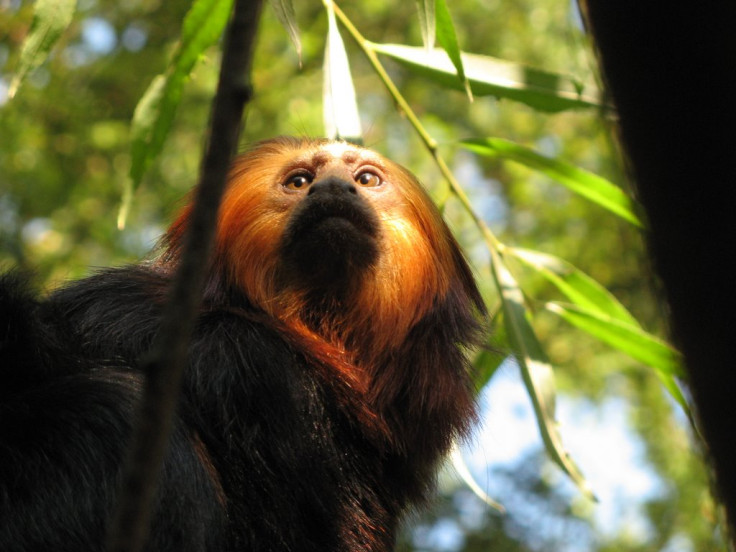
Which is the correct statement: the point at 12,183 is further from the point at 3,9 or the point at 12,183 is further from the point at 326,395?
the point at 326,395

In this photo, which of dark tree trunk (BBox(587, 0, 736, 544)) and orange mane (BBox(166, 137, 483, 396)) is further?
orange mane (BBox(166, 137, 483, 396))

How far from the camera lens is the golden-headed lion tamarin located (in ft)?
8.18

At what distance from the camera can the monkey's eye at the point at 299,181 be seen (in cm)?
350

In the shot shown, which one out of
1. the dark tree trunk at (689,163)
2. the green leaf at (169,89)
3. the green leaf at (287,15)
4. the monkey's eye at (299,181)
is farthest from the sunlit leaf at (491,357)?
the dark tree trunk at (689,163)

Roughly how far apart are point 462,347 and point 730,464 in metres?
2.62

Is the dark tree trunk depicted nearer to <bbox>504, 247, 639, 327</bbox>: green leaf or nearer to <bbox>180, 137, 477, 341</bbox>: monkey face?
<bbox>180, 137, 477, 341</bbox>: monkey face

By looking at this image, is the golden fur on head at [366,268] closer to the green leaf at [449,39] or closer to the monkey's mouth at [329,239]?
the monkey's mouth at [329,239]

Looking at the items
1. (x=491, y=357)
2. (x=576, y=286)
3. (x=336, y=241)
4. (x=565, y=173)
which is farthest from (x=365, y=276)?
(x=576, y=286)

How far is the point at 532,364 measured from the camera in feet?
12.3

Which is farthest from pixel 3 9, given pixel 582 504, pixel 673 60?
pixel 673 60

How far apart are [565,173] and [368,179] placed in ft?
2.97

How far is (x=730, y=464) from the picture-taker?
84 cm

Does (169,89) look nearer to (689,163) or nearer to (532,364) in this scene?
(532,364)

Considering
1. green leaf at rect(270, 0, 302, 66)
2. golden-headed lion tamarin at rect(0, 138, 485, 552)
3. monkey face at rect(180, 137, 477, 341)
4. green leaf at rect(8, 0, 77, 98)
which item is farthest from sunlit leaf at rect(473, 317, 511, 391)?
green leaf at rect(8, 0, 77, 98)
